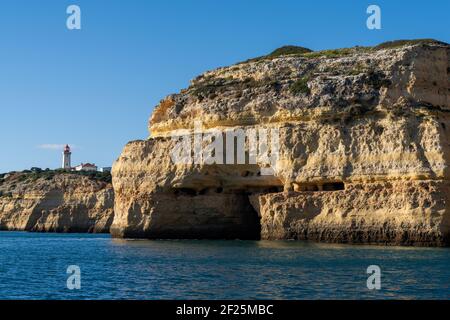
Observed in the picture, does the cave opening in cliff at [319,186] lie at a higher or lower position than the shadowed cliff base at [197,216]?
higher

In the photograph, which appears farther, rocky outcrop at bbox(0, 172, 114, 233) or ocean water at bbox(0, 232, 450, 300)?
rocky outcrop at bbox(0, 172, 114, 233)

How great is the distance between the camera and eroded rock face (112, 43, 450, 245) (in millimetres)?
35156

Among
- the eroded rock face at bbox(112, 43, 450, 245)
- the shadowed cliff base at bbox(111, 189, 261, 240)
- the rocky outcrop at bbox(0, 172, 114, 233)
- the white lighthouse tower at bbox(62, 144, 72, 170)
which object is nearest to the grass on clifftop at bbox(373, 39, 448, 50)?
the eroded rock face at bbox(112, 43, 450, 245)

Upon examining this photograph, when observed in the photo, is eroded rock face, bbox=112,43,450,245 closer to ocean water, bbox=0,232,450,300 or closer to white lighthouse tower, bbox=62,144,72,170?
ocean water, bbox=0,232,450,300

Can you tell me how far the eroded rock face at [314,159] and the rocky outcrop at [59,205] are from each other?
3072 cm

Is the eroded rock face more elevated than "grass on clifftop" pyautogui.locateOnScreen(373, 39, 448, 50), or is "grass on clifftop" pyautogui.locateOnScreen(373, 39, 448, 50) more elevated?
"grass on clifftop" pyautogui.locateOnScreen(373, 39, 448, 50)

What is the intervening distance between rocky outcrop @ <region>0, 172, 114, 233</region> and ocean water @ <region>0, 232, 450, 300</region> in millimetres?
41258

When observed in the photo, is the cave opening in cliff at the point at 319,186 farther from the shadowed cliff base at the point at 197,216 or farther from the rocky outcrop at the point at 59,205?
the rocky outcrop at the point at 59,205

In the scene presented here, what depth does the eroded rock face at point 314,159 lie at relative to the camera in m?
35.2

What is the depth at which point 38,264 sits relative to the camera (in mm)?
29125

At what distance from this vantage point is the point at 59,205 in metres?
79.8

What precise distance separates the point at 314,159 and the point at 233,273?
630 inches

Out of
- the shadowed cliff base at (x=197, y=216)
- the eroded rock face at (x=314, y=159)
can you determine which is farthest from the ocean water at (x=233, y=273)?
the shadowed cliff base at (x=197, y=216)
